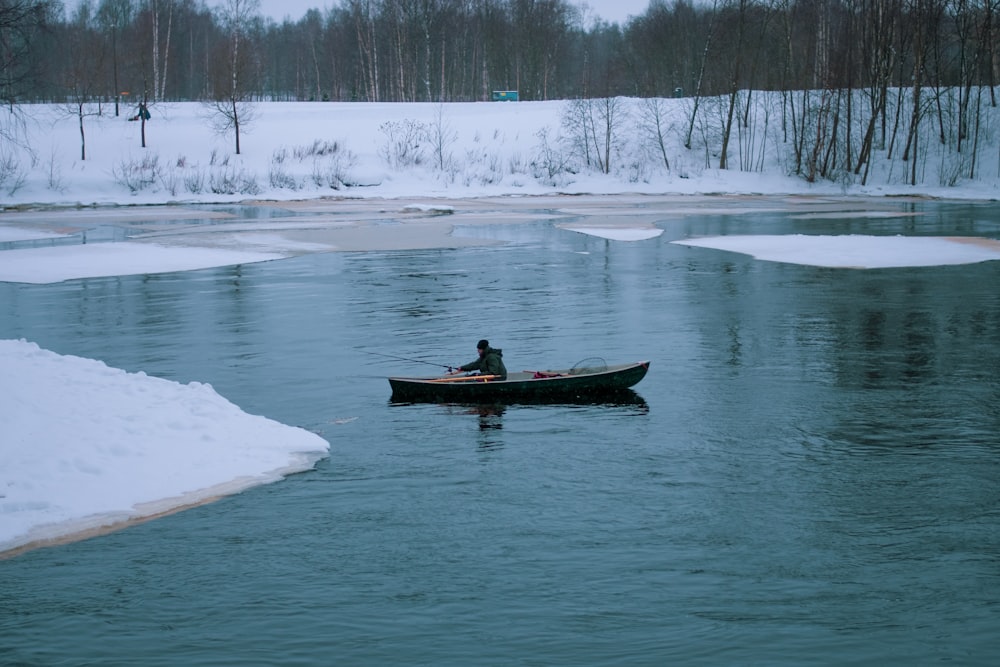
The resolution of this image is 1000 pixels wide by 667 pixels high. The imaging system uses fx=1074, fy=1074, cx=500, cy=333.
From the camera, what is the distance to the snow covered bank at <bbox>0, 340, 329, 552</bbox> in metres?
11.9

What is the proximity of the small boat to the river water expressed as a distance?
310mm

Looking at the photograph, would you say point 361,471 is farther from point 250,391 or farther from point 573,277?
point 573,277

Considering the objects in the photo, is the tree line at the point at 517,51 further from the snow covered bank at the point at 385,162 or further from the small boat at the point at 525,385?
the small boat at the point at 525,385

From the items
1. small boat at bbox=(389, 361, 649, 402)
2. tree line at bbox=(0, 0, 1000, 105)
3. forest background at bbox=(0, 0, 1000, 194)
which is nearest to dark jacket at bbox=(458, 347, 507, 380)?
small boat at bbox=(389, 361, 649, 402)

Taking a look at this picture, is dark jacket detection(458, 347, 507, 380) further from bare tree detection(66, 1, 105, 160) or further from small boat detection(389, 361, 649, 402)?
bare tree detection(66, 1, 105, 160)

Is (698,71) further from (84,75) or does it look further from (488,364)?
(488,364)

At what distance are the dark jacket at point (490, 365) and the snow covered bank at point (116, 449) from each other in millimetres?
3223

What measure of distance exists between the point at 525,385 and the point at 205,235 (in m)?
27.0

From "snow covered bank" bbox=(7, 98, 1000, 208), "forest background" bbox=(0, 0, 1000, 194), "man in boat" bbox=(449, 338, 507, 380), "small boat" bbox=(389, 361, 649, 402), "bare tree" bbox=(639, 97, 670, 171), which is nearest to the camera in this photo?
"small boat" bbox=(389, 361, 649, 402)

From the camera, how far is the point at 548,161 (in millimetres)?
67188

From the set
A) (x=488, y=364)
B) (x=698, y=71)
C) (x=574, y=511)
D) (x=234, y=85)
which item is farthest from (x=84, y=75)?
(x=574, y=511)

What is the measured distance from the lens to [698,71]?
3241 inches

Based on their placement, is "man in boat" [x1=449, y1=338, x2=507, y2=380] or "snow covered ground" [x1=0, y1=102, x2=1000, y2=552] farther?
"man in boat" [x1=449, y1=338, x2=507, y2=380]

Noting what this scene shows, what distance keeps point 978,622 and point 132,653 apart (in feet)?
23.3
